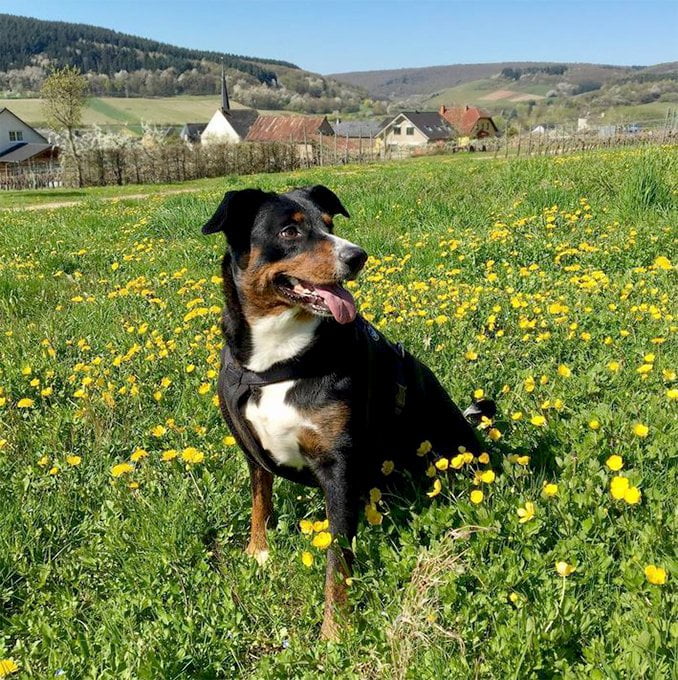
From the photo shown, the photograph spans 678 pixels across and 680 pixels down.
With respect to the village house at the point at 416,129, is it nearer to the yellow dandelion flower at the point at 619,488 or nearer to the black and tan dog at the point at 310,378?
the black and tan dog at the point at 310,378

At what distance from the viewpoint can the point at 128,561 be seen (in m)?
2.70

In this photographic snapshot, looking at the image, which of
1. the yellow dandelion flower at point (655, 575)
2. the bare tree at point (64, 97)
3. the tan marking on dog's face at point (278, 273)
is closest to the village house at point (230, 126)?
the bare tree at point (64, 97)

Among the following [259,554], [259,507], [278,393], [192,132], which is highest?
[192,132]

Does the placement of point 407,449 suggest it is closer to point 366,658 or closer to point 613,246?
point 366,658

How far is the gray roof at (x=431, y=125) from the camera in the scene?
100m

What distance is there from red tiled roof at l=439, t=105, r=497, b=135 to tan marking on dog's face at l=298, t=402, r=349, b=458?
10796cm

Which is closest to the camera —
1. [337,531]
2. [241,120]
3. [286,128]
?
[337,531]

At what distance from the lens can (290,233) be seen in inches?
109

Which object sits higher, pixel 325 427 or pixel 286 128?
pixel 286 128

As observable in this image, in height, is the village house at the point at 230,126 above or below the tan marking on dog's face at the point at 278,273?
above

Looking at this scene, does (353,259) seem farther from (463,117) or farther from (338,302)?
(463,117)

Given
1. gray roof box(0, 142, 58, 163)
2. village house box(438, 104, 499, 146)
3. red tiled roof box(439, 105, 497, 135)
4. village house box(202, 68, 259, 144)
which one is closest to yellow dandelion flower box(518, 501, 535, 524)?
gray roof box(0, 142, 58, 163)

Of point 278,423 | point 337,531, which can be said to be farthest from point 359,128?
point 337,531

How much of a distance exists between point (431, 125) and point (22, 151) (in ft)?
209
